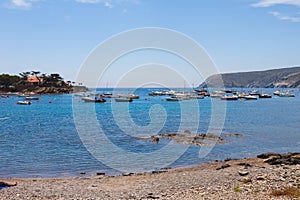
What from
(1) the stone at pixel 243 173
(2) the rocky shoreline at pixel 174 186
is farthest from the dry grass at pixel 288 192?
(1) the stone at pixel 243 173

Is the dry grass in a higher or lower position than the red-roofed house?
lower

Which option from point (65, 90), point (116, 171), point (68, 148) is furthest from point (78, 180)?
point (65, 90)

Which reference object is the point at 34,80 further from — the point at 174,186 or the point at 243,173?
the point at 174,186

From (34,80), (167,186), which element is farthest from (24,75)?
(167,186)

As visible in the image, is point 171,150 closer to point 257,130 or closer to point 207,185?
point 207,185

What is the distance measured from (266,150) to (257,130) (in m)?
15.2

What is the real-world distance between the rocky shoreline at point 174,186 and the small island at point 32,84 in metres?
168

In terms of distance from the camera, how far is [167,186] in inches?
661

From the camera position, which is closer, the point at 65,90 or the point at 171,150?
the point at 171,150

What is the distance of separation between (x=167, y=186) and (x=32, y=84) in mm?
178453

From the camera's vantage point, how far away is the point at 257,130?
45219 mm

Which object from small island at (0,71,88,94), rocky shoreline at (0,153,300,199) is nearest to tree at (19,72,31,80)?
small island at (0,71,88,94)

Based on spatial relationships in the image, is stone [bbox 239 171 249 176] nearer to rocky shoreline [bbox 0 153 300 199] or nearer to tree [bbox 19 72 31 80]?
rocky shoreline [bbox 0 153 300 199]

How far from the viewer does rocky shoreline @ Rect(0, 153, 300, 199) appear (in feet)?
45.3
